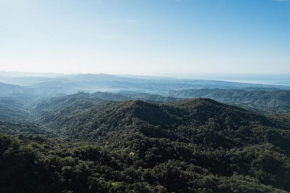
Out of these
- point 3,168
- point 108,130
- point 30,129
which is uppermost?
point 3,168

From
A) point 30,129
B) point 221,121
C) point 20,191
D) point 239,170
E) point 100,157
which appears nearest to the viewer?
point 20,191

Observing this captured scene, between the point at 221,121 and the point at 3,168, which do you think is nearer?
the point at 3,168

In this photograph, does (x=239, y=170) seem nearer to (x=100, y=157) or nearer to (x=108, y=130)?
(x=100, y=157)

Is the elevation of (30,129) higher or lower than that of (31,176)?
lower

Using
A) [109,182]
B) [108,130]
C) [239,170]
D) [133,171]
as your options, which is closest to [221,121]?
[239,170]

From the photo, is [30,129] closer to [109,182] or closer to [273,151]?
[109,182]

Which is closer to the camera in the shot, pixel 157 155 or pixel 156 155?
pixel 156 155

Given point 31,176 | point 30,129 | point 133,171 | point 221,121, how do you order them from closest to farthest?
point 31,176, point 133,171, point 221,121, point 30,129
